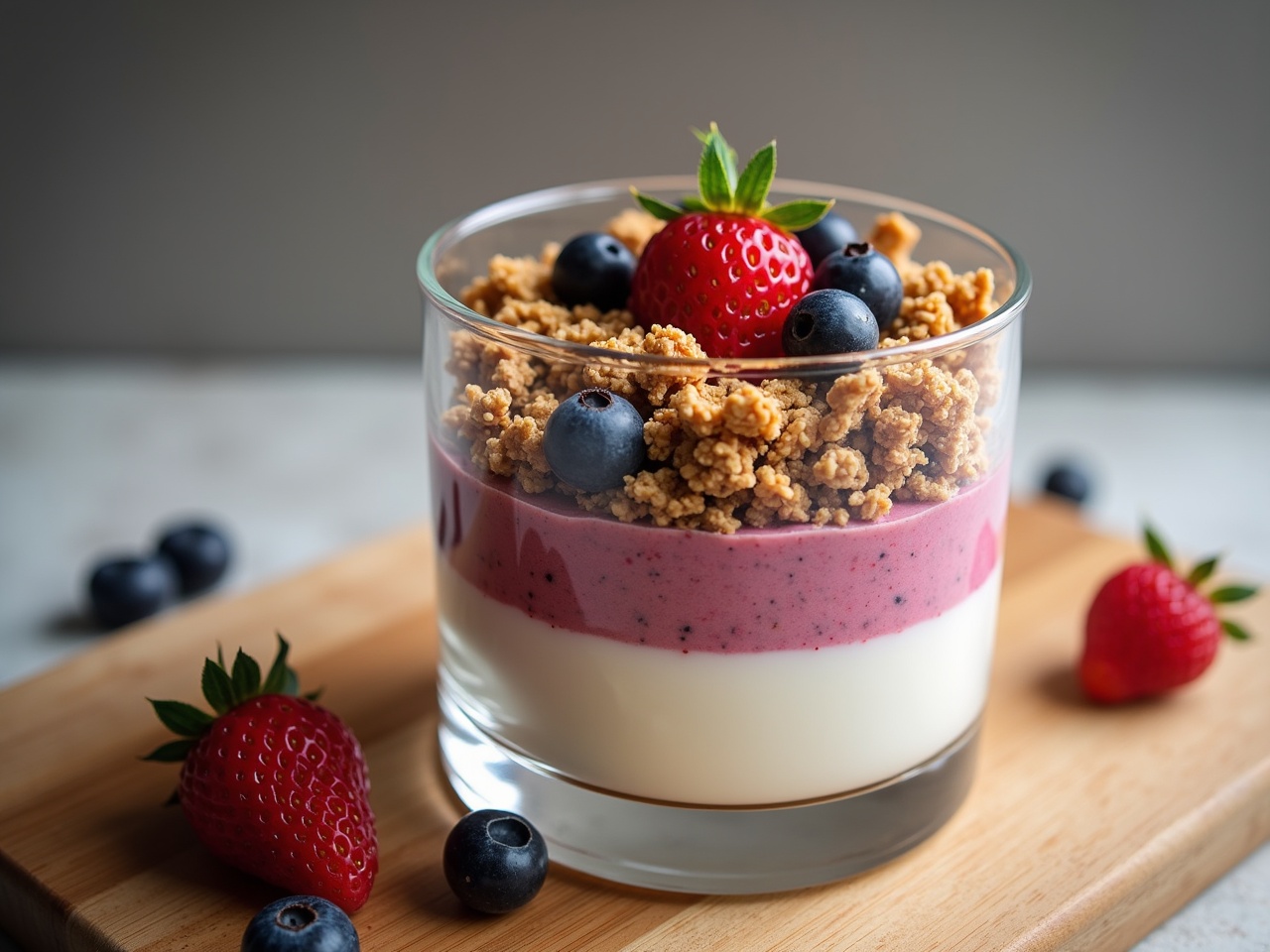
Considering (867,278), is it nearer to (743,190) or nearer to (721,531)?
(743,190)

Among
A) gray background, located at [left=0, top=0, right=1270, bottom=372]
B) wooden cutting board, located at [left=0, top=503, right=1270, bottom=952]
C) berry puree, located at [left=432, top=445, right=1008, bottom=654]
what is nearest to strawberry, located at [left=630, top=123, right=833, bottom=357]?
berry puree, located at [left=432, top=445, right=1008, bottom=654]

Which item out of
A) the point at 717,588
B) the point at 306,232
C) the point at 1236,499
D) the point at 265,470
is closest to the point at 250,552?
the point at 265,470

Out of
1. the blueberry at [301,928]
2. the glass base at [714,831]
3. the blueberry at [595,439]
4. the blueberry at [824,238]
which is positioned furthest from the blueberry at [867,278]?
the blueberry at [301,928]

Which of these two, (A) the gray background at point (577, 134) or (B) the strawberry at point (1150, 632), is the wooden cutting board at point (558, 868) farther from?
(A) the gray background at point (577, 134)

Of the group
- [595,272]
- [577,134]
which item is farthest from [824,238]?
[577,134]

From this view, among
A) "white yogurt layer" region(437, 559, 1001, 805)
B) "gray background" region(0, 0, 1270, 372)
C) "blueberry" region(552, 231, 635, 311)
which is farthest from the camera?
"gray background" region(0, 0, 1270, 372)

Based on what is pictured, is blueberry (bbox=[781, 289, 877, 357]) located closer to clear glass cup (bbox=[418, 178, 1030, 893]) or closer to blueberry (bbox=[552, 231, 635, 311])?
clear glass cup (bbox=[418, 178, 1030, 893])

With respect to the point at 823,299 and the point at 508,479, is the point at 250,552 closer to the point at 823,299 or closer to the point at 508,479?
the point at 508,479
